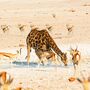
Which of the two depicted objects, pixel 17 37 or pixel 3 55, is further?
pixel 17 37

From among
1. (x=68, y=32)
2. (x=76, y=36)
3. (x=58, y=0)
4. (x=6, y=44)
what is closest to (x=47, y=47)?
(x=6, y=44)

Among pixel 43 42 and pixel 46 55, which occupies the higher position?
pixel 43 42

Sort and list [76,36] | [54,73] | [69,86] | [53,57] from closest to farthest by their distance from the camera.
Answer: [69,86] → [54,73] → [53,57] → [76,36]

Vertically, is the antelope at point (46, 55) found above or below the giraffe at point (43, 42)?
below

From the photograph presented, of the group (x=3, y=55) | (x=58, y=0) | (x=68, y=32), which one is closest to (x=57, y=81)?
(x=3, y=55)

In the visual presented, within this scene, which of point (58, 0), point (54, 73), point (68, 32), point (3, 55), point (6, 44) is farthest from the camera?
point (58, 0)

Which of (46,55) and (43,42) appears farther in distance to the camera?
(43,42)

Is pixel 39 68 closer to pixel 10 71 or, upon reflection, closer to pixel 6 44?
pixel 10 71

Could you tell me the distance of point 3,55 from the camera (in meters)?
12.0

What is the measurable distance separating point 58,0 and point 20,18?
25336 mm

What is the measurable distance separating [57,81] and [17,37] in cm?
1402

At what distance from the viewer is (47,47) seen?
38.6 ft

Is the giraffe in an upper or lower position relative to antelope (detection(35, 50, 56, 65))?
upper

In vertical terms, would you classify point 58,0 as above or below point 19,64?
above
